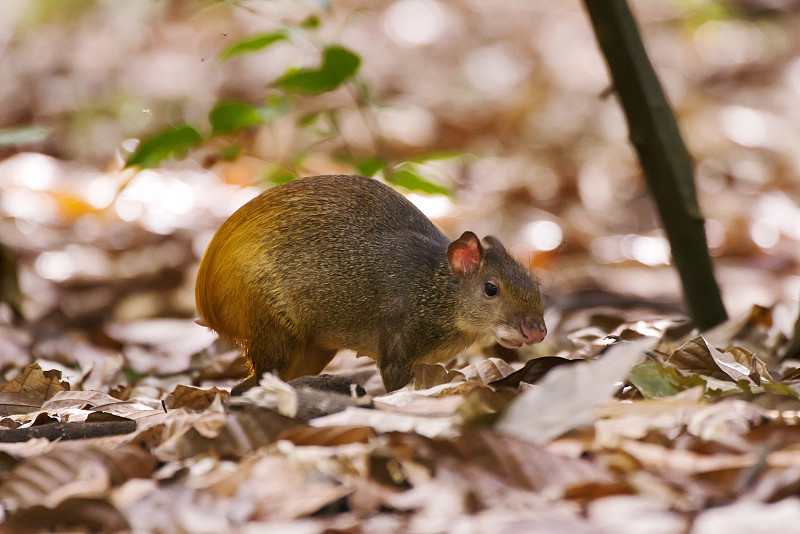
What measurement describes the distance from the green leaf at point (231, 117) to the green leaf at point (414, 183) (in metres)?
0.74

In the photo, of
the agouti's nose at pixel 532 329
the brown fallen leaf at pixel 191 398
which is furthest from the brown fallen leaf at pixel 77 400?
the agouti's nose at pixel 532 329

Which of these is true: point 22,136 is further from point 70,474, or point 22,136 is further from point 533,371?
point 533,371

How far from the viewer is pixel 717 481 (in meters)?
2.25

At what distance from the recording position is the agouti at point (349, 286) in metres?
3.94

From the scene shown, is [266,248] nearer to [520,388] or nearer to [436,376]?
[436,376]

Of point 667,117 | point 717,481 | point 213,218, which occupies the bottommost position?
point 213,218

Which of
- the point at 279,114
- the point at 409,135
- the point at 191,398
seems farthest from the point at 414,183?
the point at 409,135

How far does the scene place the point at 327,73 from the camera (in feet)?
15.0

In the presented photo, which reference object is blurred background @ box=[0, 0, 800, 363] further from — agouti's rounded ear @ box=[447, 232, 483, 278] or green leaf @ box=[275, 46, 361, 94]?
agouti's rounded ear @ box=[447, 232, 483, 278]

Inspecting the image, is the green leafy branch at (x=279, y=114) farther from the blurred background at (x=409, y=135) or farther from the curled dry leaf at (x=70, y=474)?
the curled dry leaf at (x=70, y=474)

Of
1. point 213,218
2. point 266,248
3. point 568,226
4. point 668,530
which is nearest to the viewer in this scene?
point 668,530

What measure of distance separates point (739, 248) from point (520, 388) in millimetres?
5488

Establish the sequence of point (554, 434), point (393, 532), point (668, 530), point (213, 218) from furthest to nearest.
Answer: point (213, 218)
point (554, 434)
point (393, 532)
point (668, 530)

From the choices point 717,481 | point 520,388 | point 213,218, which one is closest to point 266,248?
point 520,388
